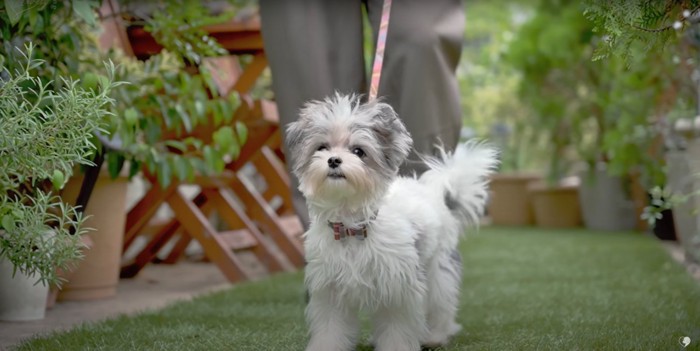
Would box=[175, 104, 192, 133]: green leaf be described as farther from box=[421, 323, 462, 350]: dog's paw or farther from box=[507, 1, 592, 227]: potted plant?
box=[507, 1, 592, 227]: potted plant

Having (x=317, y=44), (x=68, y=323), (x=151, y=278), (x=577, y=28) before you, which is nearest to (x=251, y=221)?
(x=151, y=278)

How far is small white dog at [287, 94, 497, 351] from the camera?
206 cm

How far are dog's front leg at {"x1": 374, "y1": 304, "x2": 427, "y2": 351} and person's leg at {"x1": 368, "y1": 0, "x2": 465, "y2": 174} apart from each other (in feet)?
1.97

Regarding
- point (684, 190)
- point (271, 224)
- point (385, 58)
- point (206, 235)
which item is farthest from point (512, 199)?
point (385, 58)

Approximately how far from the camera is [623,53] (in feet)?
6.23

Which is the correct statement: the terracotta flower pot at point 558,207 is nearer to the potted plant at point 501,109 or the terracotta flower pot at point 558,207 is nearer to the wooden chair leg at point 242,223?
the potted plant at point 501,109

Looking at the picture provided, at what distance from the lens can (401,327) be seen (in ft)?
6.97

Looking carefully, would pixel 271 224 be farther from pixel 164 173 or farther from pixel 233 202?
pixel 164 173

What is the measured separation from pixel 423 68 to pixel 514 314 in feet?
3.06

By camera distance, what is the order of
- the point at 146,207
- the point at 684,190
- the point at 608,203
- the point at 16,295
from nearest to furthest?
the point at 16,295 → the point at 146,207 → the point at 684,190 → the point at 608,203

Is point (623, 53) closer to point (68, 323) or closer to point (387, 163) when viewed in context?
point (387, 163)

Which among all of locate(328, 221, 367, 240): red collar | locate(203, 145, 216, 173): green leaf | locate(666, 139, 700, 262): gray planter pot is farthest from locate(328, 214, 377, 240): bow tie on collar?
locate(666, 139, 700, 262): gray planter pot

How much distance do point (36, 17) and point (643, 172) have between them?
4.74m

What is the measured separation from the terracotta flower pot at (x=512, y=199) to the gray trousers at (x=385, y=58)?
6.64m
